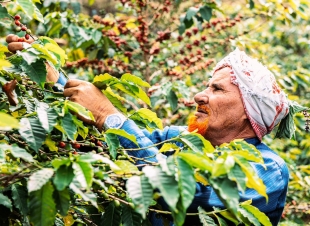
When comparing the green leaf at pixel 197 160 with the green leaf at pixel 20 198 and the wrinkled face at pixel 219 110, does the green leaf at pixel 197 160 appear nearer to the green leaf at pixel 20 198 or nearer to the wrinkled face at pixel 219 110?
the green leaf at pixel 20 198

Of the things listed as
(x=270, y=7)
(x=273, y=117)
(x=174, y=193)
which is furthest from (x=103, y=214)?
(x=270, y=7)

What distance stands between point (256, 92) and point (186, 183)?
3.85 feet

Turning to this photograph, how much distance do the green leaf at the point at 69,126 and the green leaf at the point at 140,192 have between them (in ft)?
0.96

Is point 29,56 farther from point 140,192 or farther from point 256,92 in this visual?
point 256,92

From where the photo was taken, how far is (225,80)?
2.45m

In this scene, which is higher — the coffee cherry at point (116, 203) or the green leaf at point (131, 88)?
the green leaf at point (131, 88)

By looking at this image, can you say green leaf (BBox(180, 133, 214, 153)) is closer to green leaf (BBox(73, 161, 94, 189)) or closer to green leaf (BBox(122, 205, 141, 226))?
green leaf (BBox(122, 205, 141, 226))

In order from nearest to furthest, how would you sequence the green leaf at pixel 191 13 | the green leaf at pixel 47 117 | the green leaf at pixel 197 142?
the green leaf at pixel 47 117 < the green leaf at pixel 197 142 < the green leaf at pixel 191 13

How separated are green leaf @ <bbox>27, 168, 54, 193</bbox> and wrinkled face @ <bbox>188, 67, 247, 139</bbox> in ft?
3.73

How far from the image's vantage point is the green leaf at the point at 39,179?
1296 millimetres

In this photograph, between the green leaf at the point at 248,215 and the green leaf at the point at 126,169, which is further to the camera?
the green leaf at the point at 248,215

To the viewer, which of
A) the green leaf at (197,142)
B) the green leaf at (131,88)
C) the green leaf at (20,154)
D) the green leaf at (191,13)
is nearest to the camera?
the green leaf at (20,154)

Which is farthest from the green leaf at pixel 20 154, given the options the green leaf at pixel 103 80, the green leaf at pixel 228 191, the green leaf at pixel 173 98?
the green leaf at pixel 173 98

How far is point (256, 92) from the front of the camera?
7.89ft
